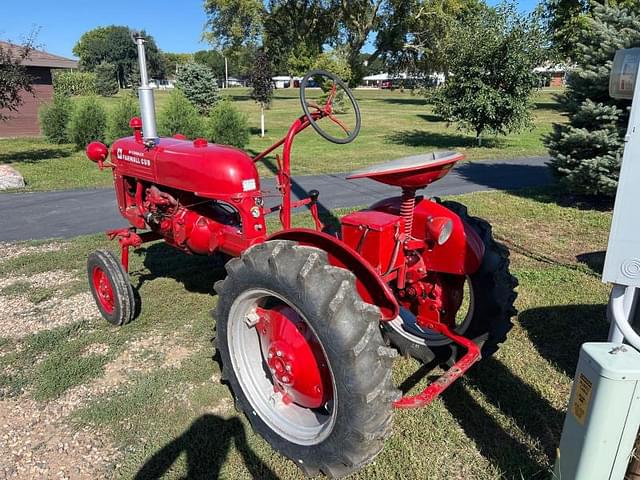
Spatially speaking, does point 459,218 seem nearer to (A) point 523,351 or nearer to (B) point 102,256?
(A) point 523,351

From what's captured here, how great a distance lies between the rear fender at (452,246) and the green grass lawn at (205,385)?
812 mm

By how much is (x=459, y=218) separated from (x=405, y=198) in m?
0.52

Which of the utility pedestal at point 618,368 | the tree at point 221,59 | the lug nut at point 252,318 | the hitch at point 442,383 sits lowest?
the hitch at point 442,383

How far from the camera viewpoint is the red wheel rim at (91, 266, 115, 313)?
3.87 meters

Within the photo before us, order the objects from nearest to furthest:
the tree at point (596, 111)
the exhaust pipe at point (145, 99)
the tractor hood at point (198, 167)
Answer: the tractor hood at point (198, 167) < the exhaust pipe at point (145, 99) < the tree at point (596, 111)

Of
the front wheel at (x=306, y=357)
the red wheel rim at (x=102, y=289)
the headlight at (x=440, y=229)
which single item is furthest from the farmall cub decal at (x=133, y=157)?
the headlight at (x=440, y=229)

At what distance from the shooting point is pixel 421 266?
278cm

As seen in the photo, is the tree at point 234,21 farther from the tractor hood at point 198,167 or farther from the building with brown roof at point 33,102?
the tractor hood at point 198,167

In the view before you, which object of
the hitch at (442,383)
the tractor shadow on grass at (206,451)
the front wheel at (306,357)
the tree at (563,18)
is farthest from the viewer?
the tree at (563,18)

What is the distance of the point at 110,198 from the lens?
862cm

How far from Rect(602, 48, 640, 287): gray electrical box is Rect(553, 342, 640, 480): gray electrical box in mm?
261

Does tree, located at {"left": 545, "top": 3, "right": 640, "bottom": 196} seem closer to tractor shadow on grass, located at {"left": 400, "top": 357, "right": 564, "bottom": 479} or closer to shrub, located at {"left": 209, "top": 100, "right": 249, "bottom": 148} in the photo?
tractor shadow on grass, located at {"left": 400, "top": 357, "right": 564, "bottom": 479}

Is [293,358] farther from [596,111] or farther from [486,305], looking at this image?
[596,111]

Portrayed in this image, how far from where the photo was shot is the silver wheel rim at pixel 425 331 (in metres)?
2.97
